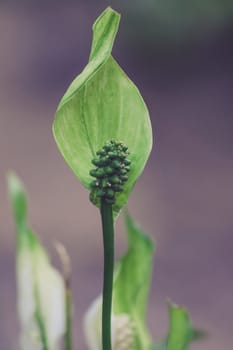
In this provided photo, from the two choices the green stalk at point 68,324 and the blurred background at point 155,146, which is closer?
the green stalk at point 68,324

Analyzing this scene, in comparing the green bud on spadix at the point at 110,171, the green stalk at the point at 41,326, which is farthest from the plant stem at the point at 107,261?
the green stalk at the point at 41,326

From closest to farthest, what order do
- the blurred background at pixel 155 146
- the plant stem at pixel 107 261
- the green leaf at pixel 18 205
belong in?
the plant stem at pixel 107 261
the green leaf at pixel 18 205
the blurred background at pixel 155 146

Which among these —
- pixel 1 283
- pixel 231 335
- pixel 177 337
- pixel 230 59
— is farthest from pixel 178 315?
pixel 230 59

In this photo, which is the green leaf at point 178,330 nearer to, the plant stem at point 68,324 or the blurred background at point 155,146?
the plant stem at point 68,324

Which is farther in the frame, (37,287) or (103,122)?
(37,287)

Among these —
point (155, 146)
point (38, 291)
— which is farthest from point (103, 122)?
point (155, 146)

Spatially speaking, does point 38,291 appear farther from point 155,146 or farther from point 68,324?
point 155,146

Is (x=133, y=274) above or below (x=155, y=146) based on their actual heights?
below

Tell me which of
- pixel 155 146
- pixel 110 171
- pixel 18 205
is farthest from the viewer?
pixel 155 146
